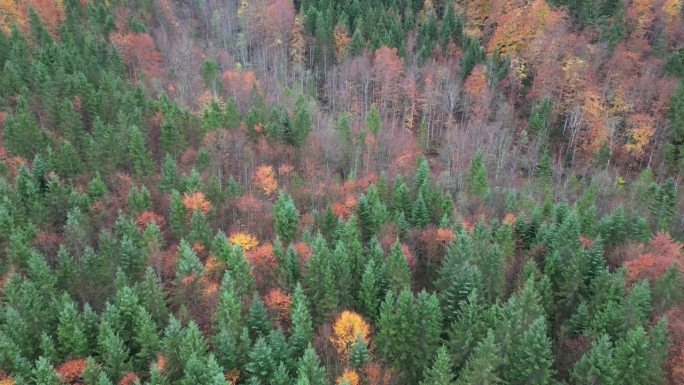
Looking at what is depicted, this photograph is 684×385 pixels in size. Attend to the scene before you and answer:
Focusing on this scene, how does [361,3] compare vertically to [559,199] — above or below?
above

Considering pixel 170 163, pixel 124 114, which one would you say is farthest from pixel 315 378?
pixel 124 114

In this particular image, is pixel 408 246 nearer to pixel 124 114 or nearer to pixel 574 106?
pixel 124 114

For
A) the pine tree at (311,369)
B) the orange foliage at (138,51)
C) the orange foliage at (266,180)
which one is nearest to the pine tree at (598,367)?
the pine tree at (311,369)

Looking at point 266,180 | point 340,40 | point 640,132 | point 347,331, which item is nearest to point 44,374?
point 347,331

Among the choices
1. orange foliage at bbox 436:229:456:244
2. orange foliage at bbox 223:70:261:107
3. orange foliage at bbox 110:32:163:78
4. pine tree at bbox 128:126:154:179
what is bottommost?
orange foliage at bbox 436:229:456:244

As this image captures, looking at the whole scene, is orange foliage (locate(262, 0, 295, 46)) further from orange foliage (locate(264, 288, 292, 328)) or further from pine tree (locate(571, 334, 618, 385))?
pine tree (locate(571, 334, 618, 385))

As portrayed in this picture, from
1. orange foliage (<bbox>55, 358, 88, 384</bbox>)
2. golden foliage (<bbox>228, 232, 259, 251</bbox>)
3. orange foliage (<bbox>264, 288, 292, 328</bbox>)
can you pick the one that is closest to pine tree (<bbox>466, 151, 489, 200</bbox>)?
golden foliage (<bbox>228, 232, 259, 251</bbox>)
